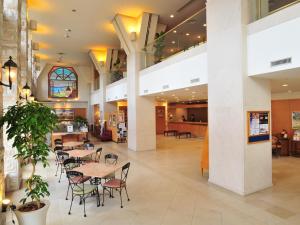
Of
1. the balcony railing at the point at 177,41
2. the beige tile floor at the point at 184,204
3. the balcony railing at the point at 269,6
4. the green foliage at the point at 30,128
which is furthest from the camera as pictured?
the balcony railing at the point at 177,41

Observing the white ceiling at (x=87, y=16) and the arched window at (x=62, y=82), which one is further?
the arched window at (x=62, y=82)

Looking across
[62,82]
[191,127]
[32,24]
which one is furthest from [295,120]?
[62,82]

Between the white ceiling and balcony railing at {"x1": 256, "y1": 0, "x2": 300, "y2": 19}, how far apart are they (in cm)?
465

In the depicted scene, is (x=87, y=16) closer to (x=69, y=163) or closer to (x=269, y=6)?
(x=69, y=163)

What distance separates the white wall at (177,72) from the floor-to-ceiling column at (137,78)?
63cm

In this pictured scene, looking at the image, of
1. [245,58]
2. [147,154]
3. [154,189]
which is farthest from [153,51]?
[154,189]

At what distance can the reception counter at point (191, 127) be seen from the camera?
625 inches

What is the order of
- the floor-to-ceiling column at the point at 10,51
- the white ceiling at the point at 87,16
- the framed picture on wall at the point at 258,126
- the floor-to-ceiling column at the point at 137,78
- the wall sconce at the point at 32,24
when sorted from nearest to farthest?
the framed picture on wall at the point at 258,126 < the floor-to-ceiling column at the point at 10,51 < the white ceiling at the point at 87,16 < the wall sconce at the point at 32,24 < the floor-to-ceiling column at the point at 137,78

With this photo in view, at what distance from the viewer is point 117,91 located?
538 inches

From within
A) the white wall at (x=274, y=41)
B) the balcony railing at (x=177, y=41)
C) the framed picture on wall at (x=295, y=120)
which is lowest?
the framed picture on wall at (x=295, y=120)

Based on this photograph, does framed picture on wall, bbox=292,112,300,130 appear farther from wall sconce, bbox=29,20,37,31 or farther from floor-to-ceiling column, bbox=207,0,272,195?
wall sconce, bbox=29,20,37,31

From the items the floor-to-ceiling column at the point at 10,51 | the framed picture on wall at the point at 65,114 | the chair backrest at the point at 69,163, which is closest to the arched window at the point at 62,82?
the framed picture on wall at the point at 65,114

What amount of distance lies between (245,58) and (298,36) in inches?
44.2

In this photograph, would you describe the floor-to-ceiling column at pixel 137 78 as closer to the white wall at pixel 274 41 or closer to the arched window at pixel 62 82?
the white wall at pixel 274 41
